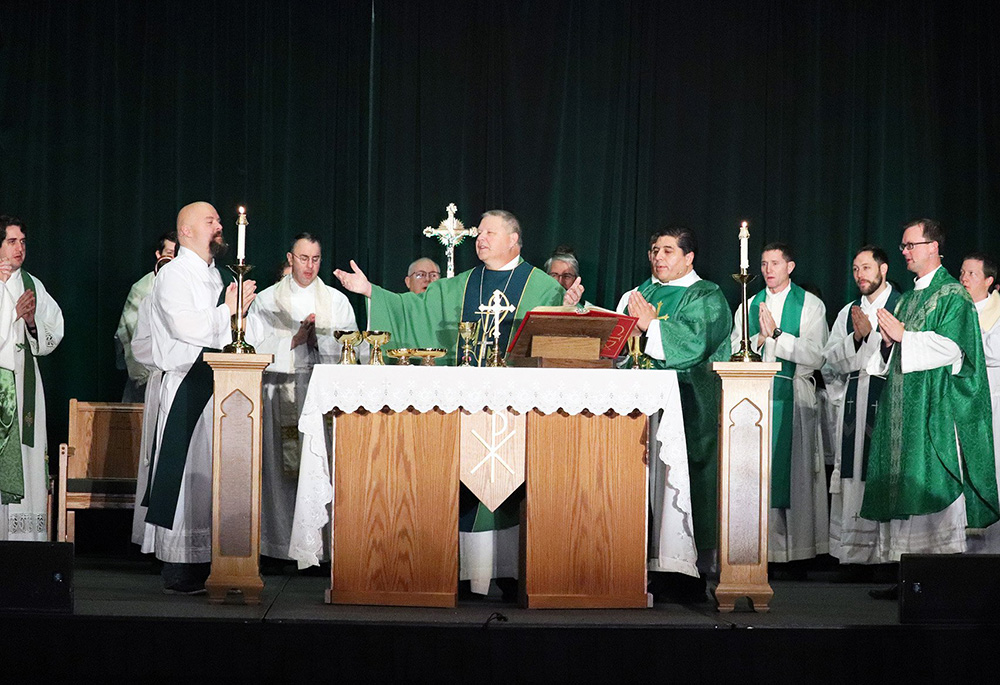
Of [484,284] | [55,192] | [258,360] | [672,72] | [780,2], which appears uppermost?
[780,2]

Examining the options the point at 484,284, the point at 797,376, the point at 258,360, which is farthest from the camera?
the point at 797,376

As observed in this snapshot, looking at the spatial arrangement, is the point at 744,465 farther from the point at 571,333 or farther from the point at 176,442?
the point at 176,442

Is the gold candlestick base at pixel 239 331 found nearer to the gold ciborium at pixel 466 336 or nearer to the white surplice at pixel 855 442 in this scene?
the gold ciborium at pixel 466 336

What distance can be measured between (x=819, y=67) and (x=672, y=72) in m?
1.01

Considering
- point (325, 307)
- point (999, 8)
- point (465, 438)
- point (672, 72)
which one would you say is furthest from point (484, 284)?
point (999, 8)

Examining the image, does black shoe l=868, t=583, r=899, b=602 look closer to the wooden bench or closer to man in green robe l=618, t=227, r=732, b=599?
man in green robe l=618, t=227, r=732, b=599

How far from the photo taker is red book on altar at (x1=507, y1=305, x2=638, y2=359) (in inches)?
204

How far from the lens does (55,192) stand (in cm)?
803

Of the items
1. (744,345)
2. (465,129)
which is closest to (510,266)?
(744,345)

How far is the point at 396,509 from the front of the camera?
512cm

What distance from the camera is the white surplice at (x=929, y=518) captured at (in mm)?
6023

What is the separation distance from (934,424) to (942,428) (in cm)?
5

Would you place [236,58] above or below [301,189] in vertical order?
above

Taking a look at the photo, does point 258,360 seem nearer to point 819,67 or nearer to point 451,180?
point 451,180
